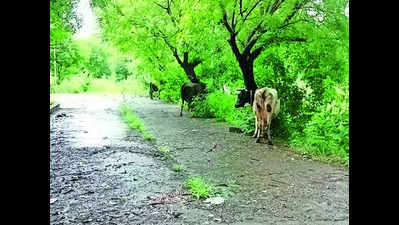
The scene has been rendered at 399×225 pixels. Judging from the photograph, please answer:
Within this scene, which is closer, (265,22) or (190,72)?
(265,22)

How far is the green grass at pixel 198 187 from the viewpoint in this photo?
4.45 m

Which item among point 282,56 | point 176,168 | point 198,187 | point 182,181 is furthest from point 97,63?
point 198,187

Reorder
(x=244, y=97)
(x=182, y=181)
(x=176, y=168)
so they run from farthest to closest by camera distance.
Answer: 1. (x=244, y=97)
2. (x=176, y=168)
3. (x=182, y=181)

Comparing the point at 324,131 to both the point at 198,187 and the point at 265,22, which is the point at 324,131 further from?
the point at 198,187

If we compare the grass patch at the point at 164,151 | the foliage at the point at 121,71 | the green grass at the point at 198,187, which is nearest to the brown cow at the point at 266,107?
the grass patch at the point at 164,151

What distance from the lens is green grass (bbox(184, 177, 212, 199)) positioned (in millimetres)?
4449

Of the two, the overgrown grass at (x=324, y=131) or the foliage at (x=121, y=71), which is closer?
the overgrown grass at (x=324, y=131)

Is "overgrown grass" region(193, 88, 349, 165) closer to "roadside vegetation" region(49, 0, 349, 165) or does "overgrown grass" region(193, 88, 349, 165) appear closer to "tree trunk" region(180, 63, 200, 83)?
"roadside vegetation" region(49, 0, 349, 165)

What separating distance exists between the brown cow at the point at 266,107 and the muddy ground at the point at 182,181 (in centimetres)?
41

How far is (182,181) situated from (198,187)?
50cm

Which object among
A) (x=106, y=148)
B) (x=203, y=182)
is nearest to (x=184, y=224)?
(x=203, y=182)

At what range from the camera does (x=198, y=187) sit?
4645mm

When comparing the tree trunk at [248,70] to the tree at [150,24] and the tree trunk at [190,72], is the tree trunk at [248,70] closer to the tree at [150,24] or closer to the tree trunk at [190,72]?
the tree at [150,24]
